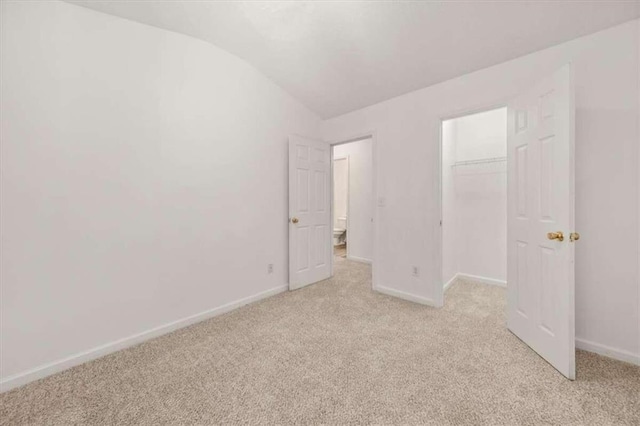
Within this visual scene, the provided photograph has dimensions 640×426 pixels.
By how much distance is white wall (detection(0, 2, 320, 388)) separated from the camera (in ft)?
5.55

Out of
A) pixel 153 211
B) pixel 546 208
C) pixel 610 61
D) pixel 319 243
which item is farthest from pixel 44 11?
pixel 610 61

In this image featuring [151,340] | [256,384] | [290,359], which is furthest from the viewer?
[151,340]

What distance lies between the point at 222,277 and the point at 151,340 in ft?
2.57

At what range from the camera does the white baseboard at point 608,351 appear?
5.89 ft

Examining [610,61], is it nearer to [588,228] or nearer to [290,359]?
[588,228]

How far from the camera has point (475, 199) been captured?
3.61 metres

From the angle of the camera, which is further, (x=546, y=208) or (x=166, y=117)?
(x=166, y=117)

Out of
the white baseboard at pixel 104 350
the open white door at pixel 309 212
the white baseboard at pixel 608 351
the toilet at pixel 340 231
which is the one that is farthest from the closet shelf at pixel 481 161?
the white baseboard at pixel 104 350

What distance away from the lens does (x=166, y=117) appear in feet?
7.62

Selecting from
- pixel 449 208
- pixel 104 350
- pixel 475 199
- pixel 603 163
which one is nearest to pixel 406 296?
pixel 449 208

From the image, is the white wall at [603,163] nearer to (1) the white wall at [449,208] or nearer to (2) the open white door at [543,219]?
(2) the open white door at [543,219]

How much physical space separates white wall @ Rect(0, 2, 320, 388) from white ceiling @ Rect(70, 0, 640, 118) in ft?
0.95

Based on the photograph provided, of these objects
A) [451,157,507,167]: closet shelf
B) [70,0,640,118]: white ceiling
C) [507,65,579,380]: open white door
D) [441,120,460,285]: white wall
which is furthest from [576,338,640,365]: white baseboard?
[70,0,640,118]: white ceiling

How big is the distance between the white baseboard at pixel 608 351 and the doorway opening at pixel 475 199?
1.34m
